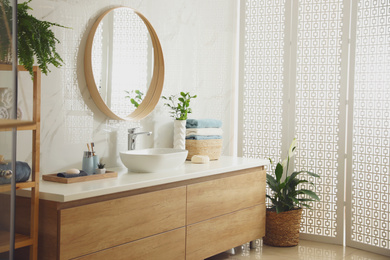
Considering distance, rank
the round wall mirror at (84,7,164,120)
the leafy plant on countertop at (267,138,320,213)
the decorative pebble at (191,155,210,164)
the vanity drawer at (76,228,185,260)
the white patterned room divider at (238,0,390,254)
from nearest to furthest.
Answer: the vanity drawer at (76,228,185,260) < the round wall mirror at (84,7,164,120) < the decorative pebble at (191,155,210,164) < the white patterned room divider at (238,0,390,254) < the leafy plant on countertop at (267,138,320,213)

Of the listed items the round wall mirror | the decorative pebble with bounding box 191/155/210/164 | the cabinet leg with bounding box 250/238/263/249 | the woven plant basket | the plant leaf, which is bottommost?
the cabinet leg with bounding box 250/238/263/249

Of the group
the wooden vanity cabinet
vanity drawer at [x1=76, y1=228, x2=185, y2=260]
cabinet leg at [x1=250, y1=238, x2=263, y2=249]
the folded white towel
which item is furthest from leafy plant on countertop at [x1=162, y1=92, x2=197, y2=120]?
cabinet leg at [x1=250, y1=238, x2=263, y2=249]

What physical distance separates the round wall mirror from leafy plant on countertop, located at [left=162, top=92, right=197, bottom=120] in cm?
20

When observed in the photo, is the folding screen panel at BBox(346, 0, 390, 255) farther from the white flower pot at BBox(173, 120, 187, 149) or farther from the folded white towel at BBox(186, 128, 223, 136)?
the white flower pot at BBox(173, 120, 187, 149)

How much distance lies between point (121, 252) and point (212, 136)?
152 cm

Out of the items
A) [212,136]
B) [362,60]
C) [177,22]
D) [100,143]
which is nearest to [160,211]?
[100,143]

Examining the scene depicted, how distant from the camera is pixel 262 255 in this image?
3971mm

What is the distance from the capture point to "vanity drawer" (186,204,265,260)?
3367 mm

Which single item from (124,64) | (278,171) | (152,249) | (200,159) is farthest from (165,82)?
(152,249)

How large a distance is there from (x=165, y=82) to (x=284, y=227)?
1.50 m

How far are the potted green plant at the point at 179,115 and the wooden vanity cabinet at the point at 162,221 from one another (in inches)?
18.0

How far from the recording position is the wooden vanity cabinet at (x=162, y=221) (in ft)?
8.22

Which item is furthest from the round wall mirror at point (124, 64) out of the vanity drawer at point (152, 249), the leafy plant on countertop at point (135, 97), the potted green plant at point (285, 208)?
the potted green plant at point (285, 208)

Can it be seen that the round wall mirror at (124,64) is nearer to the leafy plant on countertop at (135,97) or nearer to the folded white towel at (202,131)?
the leafy plant on countertop at (135,97)
